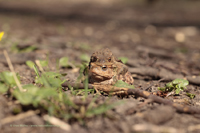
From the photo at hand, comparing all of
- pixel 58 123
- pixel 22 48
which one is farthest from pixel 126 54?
pixel 58 123

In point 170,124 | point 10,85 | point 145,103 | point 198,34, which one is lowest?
point 170,124

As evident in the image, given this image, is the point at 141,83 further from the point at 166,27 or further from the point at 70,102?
the point at 166,27

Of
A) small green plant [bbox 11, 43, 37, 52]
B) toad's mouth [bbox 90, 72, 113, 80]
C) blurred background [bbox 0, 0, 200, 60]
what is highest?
blurred background [bbox 0, 0, 200, 60]

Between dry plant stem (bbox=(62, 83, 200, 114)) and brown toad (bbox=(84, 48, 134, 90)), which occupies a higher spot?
brown toad (bbox=(84, 48, 134, 90))

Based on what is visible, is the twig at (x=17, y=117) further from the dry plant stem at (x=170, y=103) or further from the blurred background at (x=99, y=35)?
the blurred background at (x=99, y=35)

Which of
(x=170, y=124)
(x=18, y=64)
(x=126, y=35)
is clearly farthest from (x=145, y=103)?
(x=126, y=35)

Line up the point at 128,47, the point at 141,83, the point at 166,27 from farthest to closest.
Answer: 1. the point at 166,27
2. the point at 128,47
3. the point at 141,83

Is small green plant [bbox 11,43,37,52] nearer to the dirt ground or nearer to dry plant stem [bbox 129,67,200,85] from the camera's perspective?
the dirt ground

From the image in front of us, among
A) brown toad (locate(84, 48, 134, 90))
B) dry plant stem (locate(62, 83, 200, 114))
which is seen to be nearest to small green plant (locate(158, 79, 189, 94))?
dry plant stem (locate(62, 83, 200, 114))

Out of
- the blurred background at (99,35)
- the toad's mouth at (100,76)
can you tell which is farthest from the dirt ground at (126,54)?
the toad's mouth at (100,76)
